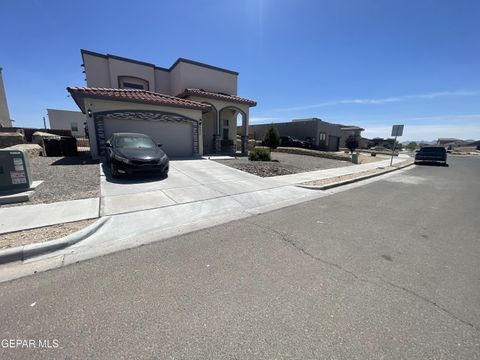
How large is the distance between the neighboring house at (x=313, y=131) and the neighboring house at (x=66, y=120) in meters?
27.7

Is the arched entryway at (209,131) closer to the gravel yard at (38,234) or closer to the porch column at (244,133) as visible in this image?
the porch column at (244,133)

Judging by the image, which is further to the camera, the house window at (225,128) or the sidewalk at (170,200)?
the house window at (225,128)

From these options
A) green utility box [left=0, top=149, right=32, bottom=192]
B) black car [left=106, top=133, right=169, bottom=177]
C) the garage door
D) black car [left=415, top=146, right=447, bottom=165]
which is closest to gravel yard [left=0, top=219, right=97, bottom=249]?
green utility box [left=0, top=149, right=32, bottom=192]

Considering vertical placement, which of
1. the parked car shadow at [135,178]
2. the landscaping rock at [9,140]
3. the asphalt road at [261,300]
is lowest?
the asphalt road at [261,300]

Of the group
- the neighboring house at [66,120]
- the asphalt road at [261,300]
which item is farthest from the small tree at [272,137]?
the neighboring house at [66,120]

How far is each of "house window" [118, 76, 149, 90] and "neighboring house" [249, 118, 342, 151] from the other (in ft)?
60.8

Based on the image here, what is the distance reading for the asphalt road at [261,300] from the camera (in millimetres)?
1882

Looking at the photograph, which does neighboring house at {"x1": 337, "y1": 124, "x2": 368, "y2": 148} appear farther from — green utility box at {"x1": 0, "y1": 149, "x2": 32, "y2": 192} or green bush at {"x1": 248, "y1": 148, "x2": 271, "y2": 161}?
green utility box at {"x1": 0, "y1": 149, "x2": 32, "y2": 192}

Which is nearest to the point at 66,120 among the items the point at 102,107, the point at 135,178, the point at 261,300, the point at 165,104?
the point at 102,107

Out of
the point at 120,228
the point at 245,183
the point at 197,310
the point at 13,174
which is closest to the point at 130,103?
the point at 13,174

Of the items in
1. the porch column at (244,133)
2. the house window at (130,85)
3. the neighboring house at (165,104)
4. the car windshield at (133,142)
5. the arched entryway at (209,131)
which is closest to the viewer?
the car windshield at (133,142)

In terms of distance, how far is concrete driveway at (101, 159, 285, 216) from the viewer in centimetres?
548

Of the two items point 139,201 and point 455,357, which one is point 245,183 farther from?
point 455,357

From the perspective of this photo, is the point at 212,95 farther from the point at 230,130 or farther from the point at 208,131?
the point at 230,130
